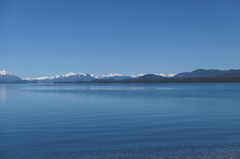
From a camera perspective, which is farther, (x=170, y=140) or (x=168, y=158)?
(x=170, y=140)

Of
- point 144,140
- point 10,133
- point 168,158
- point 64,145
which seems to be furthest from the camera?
point 10,133

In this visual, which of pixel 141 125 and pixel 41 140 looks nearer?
pixel 41 140

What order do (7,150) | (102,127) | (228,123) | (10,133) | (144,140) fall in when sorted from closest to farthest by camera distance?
(7,150) → (144,140) → (10,133) → (102,127) → (228,123)

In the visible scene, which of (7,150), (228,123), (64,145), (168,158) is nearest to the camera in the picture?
(168,158)

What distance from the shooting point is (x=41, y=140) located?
44.3 ft

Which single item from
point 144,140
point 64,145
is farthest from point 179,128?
point 64,145

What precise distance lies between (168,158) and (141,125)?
7.86m

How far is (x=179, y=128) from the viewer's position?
1638 cm

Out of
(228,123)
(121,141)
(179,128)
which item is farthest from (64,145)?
(228,123)

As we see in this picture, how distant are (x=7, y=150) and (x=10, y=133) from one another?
445 cm

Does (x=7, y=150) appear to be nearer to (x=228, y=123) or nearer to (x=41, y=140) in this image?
(x=41, y=140)

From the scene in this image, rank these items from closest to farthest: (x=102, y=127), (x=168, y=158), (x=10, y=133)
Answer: (x=168, y=158), (x=10, y=133), (x=102, y=127)

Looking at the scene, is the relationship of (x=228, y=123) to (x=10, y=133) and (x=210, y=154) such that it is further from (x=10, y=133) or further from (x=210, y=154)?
(x=10, y=133)

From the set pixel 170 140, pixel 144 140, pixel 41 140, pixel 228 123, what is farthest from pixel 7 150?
pixel 228 123
